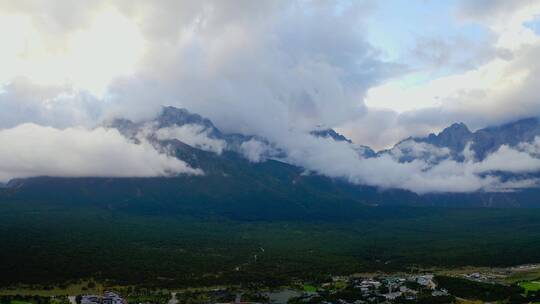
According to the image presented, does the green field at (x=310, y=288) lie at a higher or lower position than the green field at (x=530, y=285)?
lower

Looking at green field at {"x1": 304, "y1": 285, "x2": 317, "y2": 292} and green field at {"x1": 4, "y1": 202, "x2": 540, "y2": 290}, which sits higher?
green field at {"x1": 4, "y1": 202, "x2": 540, "y2": 290}

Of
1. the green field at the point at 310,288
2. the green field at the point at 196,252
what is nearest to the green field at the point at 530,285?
the green field at the point at 196,252

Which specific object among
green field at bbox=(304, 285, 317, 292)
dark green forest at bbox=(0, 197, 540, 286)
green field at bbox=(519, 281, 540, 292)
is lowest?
green field at bbox=(304, 285, 317, 292)

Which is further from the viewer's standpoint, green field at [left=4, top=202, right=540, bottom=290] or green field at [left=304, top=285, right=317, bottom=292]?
green field at [left=4, top=202, right=540, bottom=290]

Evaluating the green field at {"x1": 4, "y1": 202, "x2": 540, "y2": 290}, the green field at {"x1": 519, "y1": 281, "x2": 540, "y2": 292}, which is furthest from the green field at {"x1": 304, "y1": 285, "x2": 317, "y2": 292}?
the green field at {"x1": 519, "y1": 281, "x2": 540, "y2": 292}

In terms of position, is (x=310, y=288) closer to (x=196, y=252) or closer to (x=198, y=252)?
(x=198, y=252)

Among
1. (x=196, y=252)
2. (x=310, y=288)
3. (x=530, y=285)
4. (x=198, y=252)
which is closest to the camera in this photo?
(x=530, y=285)

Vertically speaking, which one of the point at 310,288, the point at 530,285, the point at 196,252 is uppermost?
the point at 196,252

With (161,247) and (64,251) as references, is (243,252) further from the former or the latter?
(64,251)

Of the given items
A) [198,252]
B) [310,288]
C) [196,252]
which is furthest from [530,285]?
[196,252]

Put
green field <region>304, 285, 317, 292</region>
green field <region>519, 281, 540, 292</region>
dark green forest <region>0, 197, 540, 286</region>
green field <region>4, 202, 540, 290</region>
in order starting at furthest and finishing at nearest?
dark green forest <region>0, 197, 540, 286</region>, green field <region>4, 202, 540, 290</region>, green field <region>304, 285, 317, 292</region>, green field <region>519, 281, 540, 292</region>

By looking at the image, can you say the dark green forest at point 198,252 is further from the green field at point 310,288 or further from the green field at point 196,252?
the green field at point 310,288

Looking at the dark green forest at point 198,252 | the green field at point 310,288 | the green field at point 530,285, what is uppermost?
the dark green forest at point 198,252

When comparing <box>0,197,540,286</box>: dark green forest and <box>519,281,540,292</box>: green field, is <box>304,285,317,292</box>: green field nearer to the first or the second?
<box>0,197,540,286</box>: dark green forest
